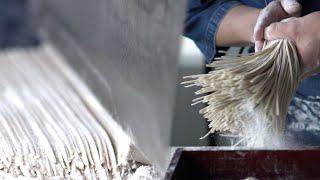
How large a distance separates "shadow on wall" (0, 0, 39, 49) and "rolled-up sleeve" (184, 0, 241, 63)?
0.86 metres

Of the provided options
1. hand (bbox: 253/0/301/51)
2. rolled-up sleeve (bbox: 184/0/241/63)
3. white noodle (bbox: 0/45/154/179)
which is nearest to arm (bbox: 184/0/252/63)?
rolled-up sleeve (bbox: 184/0/241/63)

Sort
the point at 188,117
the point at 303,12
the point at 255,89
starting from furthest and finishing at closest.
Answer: the point at 188,117
the point at 303,12
the point at 255,89

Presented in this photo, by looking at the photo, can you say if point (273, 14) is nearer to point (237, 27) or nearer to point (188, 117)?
point (237, 27)

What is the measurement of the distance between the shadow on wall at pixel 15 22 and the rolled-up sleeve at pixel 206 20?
0.86 metres

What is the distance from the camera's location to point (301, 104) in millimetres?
1051

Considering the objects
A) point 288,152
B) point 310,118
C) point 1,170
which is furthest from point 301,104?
point 1,170

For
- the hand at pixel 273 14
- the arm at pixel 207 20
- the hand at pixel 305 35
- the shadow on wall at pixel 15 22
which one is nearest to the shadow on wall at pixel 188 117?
the arm at pixel 207 20

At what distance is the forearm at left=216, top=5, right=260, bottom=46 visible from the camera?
0.99m

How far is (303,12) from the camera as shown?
0.99 meters

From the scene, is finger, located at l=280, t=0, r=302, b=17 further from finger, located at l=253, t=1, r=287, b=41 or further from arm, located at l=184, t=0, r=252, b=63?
arm, located at l=184, t=0, r=252, b=63

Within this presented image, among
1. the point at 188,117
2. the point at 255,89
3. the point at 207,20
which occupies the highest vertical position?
the point at 207,20

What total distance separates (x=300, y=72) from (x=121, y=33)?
0.45m

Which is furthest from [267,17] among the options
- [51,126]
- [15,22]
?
[15,22]

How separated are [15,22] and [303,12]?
2.79 feet
